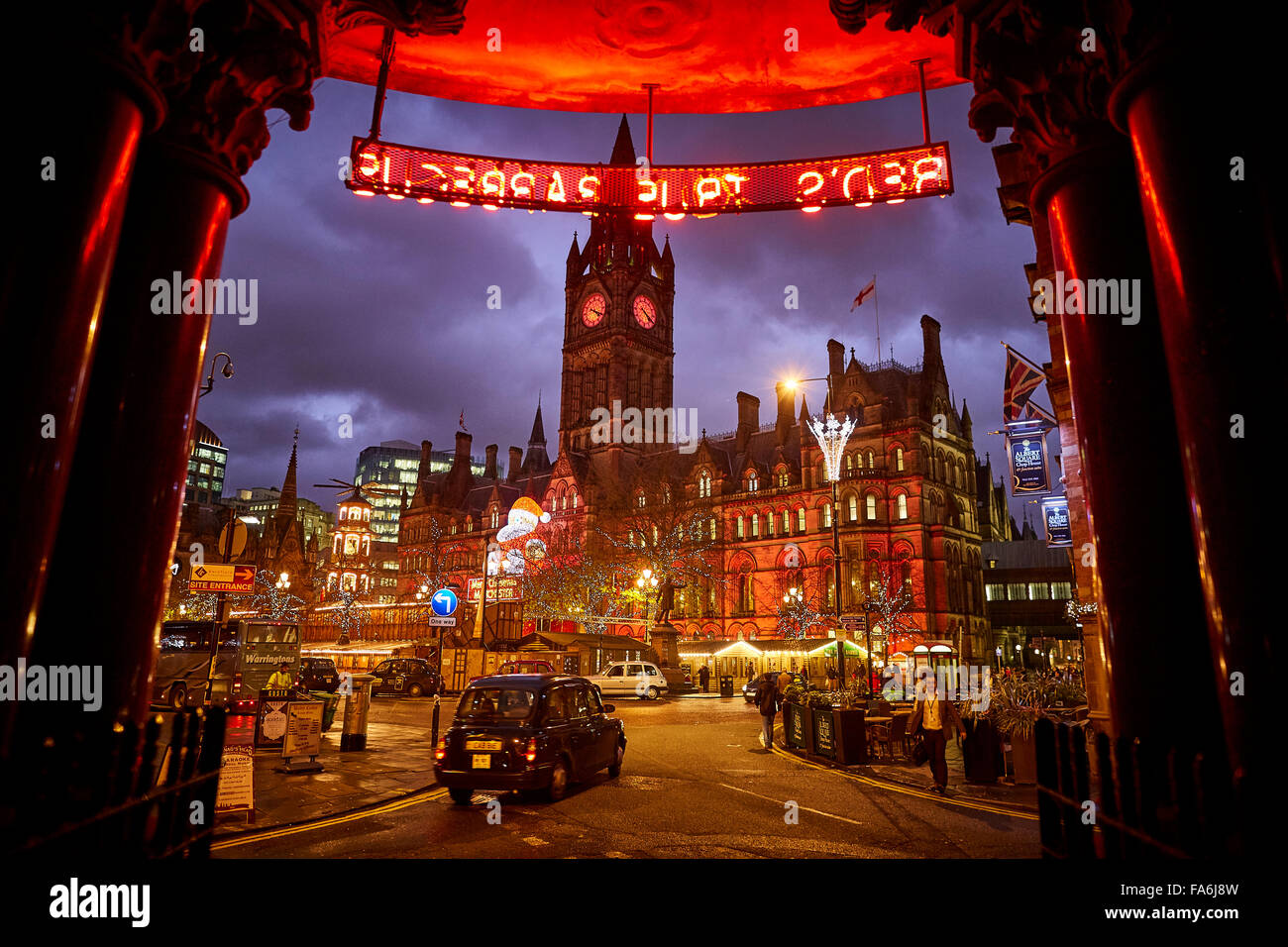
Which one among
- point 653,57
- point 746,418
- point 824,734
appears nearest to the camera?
point 653,57

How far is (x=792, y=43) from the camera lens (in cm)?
721

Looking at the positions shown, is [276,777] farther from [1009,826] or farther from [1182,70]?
[1182,70]

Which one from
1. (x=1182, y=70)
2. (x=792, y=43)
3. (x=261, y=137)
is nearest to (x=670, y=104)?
(x=792, y=43)

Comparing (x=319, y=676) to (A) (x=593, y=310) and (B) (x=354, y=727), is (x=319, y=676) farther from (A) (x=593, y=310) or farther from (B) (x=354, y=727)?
(A) (x=593, y=310)

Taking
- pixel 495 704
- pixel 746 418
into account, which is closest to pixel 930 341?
pixel 746 418

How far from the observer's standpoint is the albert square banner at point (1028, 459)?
66.5ft

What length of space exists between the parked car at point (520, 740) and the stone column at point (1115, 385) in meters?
8.03

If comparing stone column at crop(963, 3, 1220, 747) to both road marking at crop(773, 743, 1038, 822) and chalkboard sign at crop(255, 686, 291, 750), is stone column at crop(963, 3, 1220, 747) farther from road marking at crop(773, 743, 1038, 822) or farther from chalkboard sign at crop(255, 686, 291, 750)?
chalkboard sign at crop(255, 686, 291, 750)

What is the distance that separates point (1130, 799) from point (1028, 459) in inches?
788

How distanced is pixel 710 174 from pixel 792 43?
151cm

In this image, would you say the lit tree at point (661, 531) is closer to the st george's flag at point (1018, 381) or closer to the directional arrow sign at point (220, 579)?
the st george's flag at point (1018, 381)

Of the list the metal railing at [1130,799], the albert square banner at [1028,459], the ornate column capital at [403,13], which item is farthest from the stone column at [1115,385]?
the albert square banner at [1028,459]

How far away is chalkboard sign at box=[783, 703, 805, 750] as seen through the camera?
1643cm

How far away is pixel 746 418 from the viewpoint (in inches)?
2817
